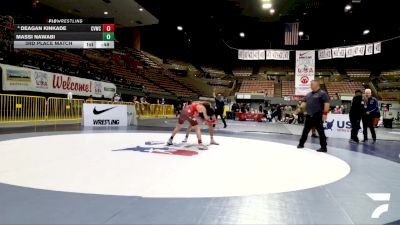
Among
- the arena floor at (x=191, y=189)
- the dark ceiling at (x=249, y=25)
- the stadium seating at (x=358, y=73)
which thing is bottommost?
the arena floor at (x=191, y=189)

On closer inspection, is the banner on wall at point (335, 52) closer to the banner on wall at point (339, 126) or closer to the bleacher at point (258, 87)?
the banner on wall at point (339, 126)

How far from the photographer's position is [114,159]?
479cm

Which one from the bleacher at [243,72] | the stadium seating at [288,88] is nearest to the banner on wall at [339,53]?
the stadium seating at [288,88]

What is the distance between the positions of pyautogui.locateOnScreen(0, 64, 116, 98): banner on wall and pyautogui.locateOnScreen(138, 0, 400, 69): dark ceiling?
7108mm

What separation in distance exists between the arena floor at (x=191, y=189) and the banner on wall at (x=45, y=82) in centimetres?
1003

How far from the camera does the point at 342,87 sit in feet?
134

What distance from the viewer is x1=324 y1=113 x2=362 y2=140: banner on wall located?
1071cm

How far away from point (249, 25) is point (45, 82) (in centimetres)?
2014

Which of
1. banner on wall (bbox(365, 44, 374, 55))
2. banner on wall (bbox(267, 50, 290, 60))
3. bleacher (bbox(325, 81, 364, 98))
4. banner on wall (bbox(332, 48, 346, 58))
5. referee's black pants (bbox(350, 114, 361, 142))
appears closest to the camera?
referee's black pants (bbox(350, 114, 361, 142))

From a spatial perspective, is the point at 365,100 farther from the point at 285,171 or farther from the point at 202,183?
the point at 202,183

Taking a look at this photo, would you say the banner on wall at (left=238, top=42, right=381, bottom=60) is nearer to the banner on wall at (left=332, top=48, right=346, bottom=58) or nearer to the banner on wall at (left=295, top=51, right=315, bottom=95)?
the banner on wall at (left=332, top=48, right=346, bottom=58)

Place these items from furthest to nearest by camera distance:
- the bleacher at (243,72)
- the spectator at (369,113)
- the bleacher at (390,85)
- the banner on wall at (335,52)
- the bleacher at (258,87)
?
1. the bleacher at (243,72)
2. the bleacher at (258,87)
3. the bleacher at (390,85)
4. the banner on wall at (335,52)
5. the spectator at (369,113)

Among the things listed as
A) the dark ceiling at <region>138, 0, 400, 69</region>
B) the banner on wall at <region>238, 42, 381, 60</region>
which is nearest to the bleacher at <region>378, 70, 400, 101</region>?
the dark ceiling at <region>138, 0, 400, 69</region>

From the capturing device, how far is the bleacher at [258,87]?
41219 mm
